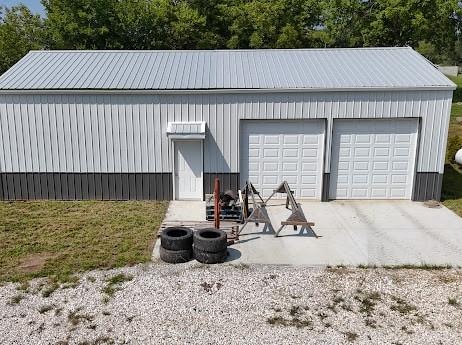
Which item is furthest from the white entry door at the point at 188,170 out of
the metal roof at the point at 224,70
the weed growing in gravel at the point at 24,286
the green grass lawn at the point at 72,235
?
the weed growing in gravel at the point at 24,286

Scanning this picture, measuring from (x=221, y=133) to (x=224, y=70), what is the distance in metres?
2.35

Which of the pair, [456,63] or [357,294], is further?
[456,63]

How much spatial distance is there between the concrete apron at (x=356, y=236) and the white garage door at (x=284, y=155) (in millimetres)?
642

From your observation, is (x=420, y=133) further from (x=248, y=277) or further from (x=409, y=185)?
(x=248, y=277)

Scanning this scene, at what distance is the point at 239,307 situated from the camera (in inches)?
291

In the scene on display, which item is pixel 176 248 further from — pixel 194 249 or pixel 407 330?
pixel 407 330

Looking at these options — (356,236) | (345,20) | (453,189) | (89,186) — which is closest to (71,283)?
(89,186)

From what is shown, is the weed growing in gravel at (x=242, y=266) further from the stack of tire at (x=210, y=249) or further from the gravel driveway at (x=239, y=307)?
the stack of tire at (x=210, y=249)

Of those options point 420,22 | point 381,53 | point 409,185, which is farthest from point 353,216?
point 420,22

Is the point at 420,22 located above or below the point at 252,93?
above

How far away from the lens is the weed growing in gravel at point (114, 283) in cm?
→ 783

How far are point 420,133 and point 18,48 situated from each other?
26795mm

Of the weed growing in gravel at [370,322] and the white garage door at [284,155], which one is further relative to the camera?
the white garage door at [284,155]

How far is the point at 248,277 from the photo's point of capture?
27.7ft
